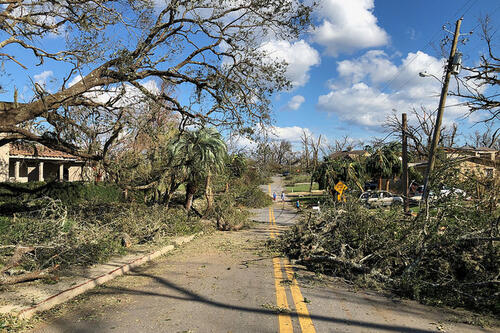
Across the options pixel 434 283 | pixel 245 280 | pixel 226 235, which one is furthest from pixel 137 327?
pixel 226 235

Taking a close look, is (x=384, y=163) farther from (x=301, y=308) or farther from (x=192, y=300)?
(x=192, y=300)

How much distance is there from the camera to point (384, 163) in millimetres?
34219

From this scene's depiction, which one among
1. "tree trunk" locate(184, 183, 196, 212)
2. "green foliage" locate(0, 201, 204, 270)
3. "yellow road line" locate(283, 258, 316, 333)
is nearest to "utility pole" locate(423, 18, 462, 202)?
"yellow road line" locate(283, 258, 316, 333)

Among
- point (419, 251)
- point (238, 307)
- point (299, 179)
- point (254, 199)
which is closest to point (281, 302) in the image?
point (238, 307)

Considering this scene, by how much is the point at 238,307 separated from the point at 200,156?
492 inches

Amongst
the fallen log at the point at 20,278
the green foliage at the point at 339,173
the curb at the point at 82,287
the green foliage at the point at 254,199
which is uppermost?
the green foliage at the point at 339,173

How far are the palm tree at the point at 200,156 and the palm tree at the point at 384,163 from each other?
19882 mm

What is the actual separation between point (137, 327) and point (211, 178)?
15.1 m

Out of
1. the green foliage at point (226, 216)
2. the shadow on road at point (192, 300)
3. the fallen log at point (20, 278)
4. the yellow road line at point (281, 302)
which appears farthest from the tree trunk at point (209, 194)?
the fallen log at point (20, 278)

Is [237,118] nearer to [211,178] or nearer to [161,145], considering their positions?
[161,145]

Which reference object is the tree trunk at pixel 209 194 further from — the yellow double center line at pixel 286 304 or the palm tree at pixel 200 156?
the yellow double center line at pixel 286 304

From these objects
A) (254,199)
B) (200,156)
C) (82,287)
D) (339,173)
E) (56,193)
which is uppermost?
(200,156)

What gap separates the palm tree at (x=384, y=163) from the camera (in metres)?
34.2

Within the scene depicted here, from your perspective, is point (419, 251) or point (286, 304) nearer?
point (286, 304)
